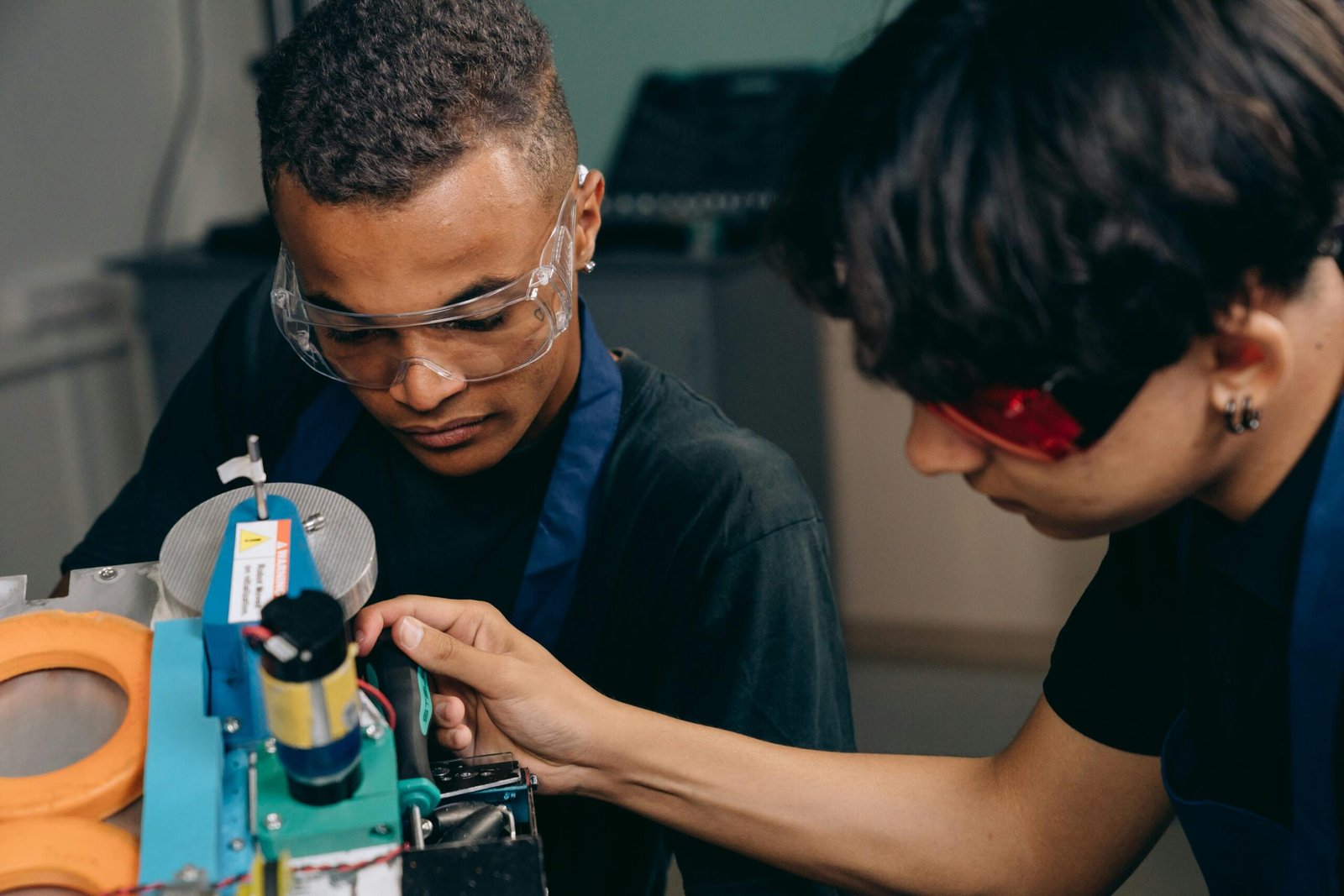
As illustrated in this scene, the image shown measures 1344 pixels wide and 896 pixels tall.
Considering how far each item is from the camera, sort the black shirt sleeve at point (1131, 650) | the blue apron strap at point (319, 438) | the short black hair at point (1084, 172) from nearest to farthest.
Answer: the short black hair at point (1084, 172) → the black shirt sleeve at point (1131, 650) → the blue apron strap at point (319, 438)

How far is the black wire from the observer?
2.95m

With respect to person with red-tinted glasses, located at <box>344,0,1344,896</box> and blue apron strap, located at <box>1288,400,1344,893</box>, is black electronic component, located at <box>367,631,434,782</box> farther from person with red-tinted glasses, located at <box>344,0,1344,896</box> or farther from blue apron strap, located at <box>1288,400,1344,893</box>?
blue apron strap, located at <box>1288,400,1344,893</box>

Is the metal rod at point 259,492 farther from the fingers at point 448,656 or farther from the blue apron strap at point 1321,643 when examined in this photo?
the blue apron strap at point 1321,643

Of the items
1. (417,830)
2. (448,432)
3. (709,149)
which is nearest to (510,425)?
(448,432)

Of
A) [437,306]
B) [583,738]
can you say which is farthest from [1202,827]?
[437,306]

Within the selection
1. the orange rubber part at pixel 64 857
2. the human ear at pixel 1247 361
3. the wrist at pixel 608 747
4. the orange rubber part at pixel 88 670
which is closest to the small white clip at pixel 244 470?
the orange rubber part at pixel 88 670

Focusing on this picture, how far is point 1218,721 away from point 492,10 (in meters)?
0.96

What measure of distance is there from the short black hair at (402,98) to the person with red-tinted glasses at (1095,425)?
1.33 ft

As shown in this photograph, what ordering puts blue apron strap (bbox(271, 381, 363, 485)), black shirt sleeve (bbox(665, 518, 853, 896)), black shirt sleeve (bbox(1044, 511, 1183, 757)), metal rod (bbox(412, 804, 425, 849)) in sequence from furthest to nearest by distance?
1. blue apron strap (bbox(271, 381, 363, 485))
2. black shirt sleeve (bbox(665, 518, 853, 896))
3. black shirt sleeve (bbox(1044, 511, 1183, 757))
4. metal rod (bbox(412, 804, 425, 849))

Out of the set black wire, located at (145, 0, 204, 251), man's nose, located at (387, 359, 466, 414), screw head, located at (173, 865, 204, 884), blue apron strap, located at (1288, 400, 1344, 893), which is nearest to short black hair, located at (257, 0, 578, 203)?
man's nose, located at (387, 359, 466, 414)

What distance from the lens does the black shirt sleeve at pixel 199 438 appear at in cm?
145

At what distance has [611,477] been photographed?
130cm

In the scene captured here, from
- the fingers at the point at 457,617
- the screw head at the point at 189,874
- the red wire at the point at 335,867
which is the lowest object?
the fingers at the point at 457,617

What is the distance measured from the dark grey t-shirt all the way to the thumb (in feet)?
0.80
